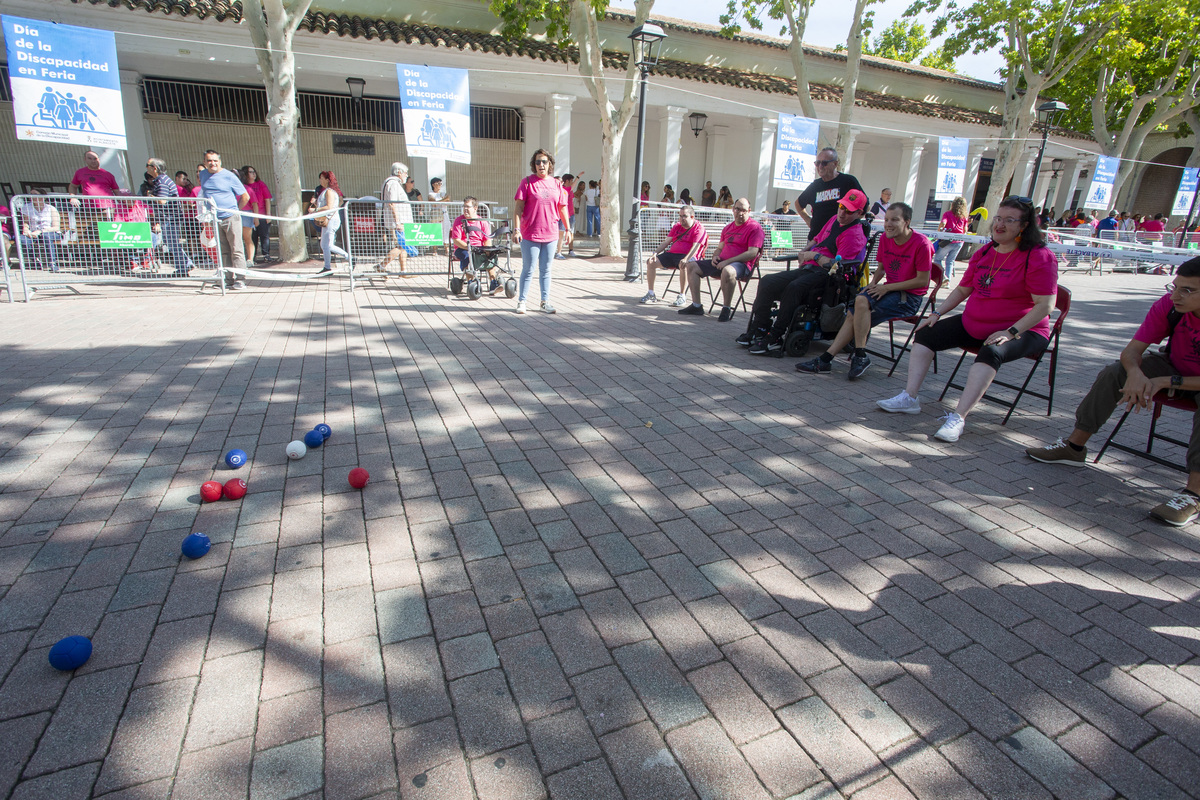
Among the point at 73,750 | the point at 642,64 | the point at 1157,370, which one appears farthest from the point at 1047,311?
the point at 642,64

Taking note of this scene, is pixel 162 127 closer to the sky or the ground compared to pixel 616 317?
closer to the sky

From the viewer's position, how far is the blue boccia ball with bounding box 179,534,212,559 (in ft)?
9.35

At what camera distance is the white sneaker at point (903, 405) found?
5012 mm

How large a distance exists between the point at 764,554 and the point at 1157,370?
9.45 feet

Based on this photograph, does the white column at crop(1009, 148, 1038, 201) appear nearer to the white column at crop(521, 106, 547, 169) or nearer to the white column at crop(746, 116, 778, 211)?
the white column at crop(746, 116, 778, 211)

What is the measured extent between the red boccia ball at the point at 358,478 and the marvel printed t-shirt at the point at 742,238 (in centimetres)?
596

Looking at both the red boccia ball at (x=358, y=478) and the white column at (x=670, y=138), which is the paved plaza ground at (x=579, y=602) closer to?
the red boccia ball at (x=358, y=478)

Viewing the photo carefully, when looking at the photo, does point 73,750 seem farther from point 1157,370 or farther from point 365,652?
point 1157,370

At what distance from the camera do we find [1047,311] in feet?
14.6

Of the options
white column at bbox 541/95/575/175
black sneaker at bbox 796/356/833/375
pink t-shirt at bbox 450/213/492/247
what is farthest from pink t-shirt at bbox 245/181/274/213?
black sneaker at bbox 796/356/833/375

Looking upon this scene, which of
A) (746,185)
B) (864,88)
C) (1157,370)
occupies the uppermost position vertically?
(864,88)

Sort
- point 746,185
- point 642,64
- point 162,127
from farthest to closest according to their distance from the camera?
1. point 746,185
2. point 162,127
3. point 642,64

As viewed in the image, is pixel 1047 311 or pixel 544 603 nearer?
pixel 544 603

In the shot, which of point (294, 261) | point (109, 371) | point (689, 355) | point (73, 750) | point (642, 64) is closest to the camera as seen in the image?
point (73, 750)
